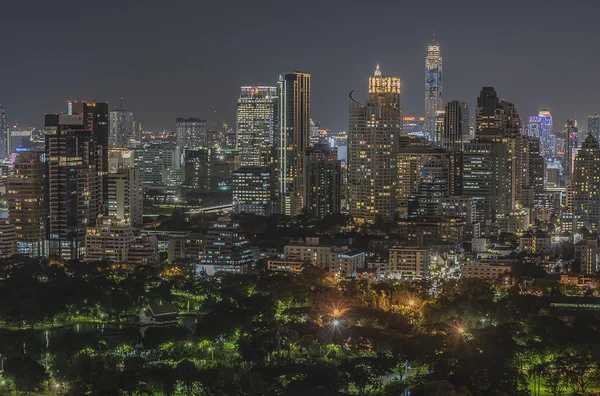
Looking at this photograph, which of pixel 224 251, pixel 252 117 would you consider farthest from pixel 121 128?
pixel 224 251

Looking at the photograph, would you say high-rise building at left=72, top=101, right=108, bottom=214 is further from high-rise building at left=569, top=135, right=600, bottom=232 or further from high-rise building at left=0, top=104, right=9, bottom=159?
high-rise building at left=0, top=104, right=9, bottom=159

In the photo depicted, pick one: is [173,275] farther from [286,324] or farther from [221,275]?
[286,324]

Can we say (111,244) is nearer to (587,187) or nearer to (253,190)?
(253,190)

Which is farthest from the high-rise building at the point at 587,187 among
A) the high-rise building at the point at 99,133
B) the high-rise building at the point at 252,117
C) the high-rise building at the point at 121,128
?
the high-rise building at the point at 121,128

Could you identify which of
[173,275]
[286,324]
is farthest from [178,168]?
[286,324]

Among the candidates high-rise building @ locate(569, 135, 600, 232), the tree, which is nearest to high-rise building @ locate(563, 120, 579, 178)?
high-rise building @ locate(569, 135, 600, 232)

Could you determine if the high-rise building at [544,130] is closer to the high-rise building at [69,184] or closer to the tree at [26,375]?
the high-rise building at [69,184]
